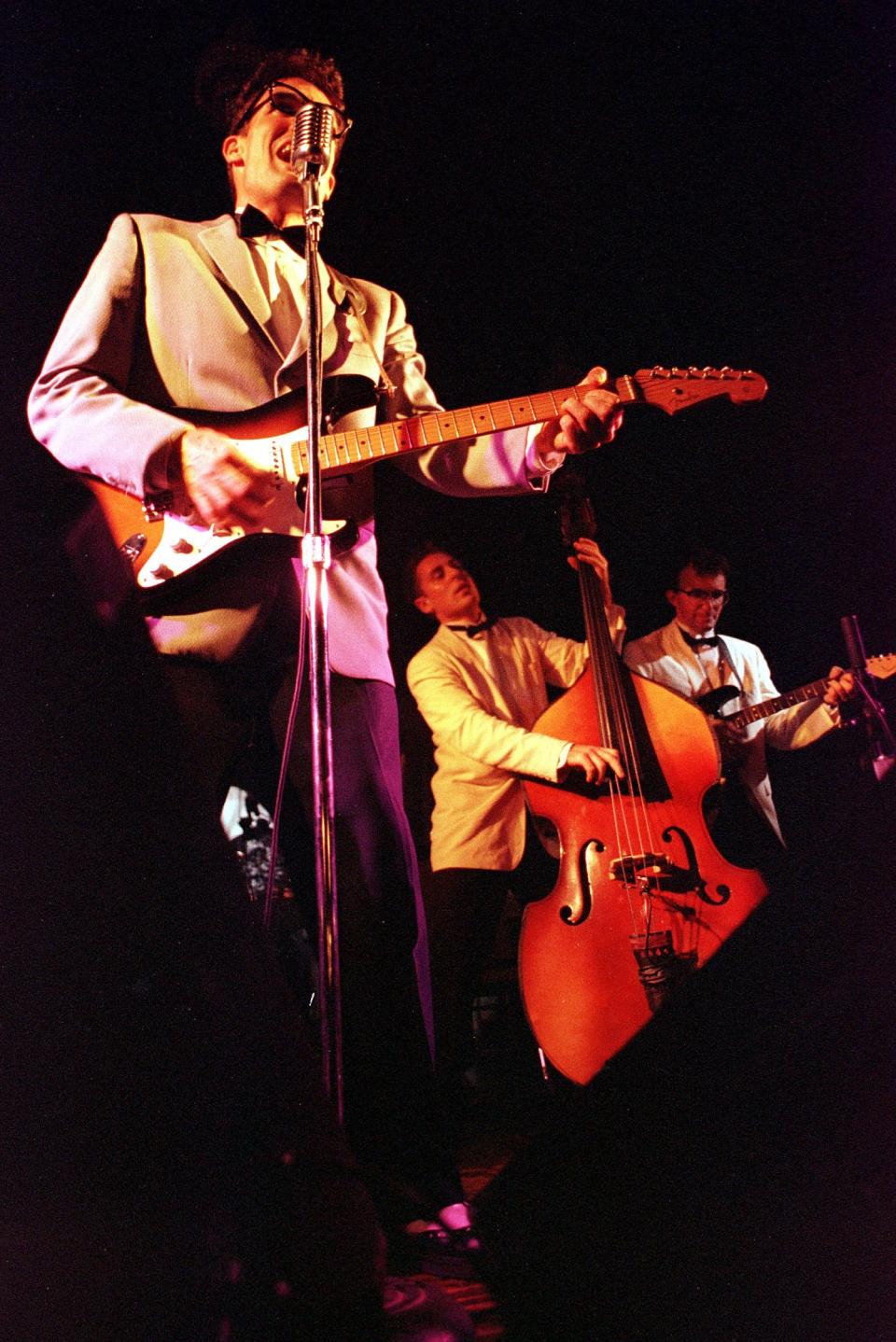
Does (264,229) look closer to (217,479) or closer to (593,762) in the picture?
(217,479)

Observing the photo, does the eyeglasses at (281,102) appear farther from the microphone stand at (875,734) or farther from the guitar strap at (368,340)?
the microphone stand at (875,734)

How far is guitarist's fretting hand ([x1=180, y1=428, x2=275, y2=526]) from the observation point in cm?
183

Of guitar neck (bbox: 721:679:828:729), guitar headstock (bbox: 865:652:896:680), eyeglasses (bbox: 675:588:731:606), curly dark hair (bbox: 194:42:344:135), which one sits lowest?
guitar neck (bbox: 721:679:828:729)

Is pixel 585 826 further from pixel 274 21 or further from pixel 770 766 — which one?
pixel 274 21

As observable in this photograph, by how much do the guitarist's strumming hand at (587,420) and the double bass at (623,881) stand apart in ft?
1.49

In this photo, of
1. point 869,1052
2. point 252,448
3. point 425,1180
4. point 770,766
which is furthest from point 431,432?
point 869,1052

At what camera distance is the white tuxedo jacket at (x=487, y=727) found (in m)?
2.01

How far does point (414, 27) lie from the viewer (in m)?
2.40

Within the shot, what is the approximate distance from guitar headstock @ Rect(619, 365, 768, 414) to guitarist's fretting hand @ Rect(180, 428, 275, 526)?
751 millimetres

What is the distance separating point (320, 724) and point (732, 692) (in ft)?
3.54

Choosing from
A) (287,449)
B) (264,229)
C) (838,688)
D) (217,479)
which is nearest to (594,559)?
(838,688)

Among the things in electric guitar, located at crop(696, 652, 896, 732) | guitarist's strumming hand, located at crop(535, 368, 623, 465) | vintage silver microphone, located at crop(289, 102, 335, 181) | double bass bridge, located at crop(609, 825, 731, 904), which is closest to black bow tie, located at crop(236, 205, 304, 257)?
vintage silver microphone, located at crop(289, 102, 335, 181)

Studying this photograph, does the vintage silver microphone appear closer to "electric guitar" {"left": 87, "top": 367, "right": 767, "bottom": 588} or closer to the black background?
"electric guitar" {"left": 87, "top": 367, "right": 767, "bottom": 588}

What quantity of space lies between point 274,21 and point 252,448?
114 centimetres
